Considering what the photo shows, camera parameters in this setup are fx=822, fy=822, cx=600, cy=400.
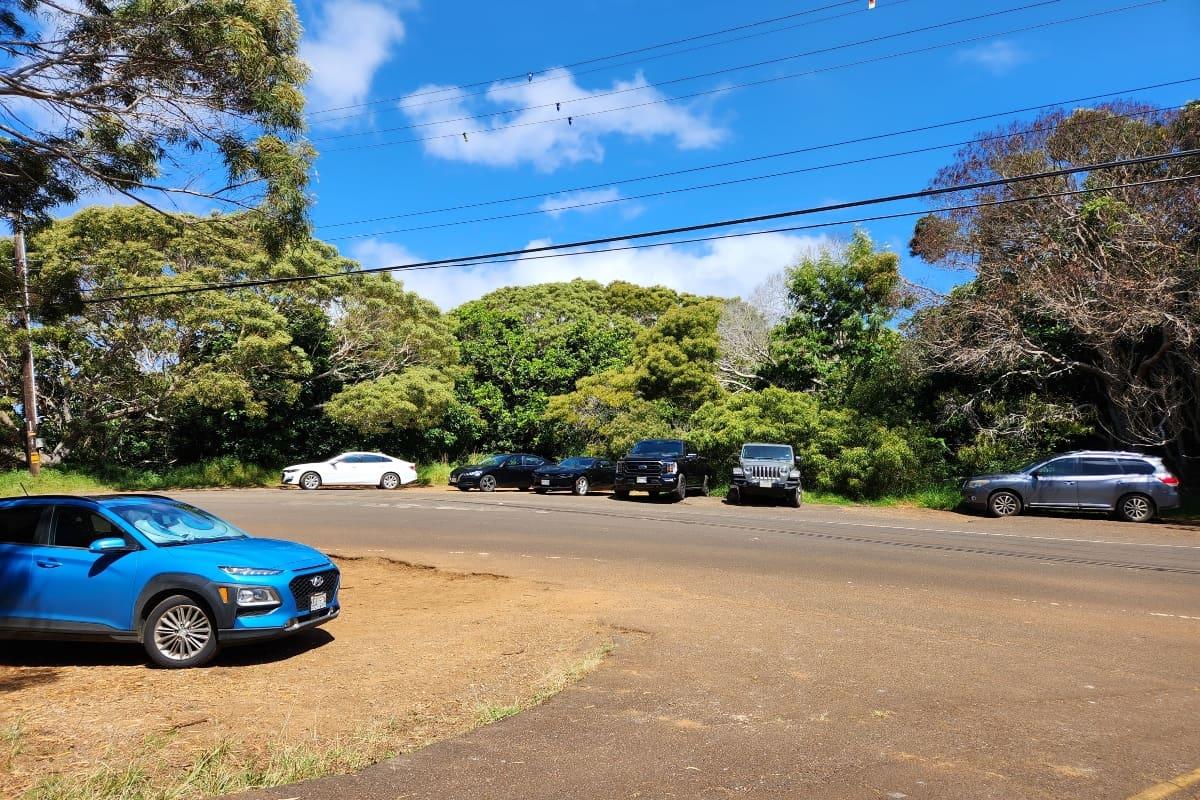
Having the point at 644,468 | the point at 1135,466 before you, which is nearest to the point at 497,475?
the point at 644,468

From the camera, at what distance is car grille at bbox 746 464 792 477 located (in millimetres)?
Result: 23594

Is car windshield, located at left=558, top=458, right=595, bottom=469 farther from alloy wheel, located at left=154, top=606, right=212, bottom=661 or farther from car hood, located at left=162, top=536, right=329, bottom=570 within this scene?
alloy wheel, located at left=154, top=606, right=212, bottom=661

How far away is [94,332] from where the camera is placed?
97.7ft

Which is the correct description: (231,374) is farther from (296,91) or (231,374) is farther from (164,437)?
(296,91)

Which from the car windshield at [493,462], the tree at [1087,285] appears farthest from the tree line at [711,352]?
the car windshield at [493,462]

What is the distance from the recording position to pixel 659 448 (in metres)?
26.4

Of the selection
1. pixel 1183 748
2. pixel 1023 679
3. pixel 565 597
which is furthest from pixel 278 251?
pixel 1183 748

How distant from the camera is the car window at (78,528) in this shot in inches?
308

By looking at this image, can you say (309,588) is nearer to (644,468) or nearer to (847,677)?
(847,677)

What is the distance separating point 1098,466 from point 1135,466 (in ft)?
2.54

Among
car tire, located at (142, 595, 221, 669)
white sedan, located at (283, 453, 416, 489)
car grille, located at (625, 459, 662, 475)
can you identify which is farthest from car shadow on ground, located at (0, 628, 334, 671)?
white sedan, located at (283, 453, 416, 489)

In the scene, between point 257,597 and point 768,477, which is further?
point 768,477

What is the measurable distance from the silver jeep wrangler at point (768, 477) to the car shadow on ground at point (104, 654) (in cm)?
1669

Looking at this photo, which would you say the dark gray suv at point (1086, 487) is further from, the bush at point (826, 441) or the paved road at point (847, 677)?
the paved road at point (847, 677)
